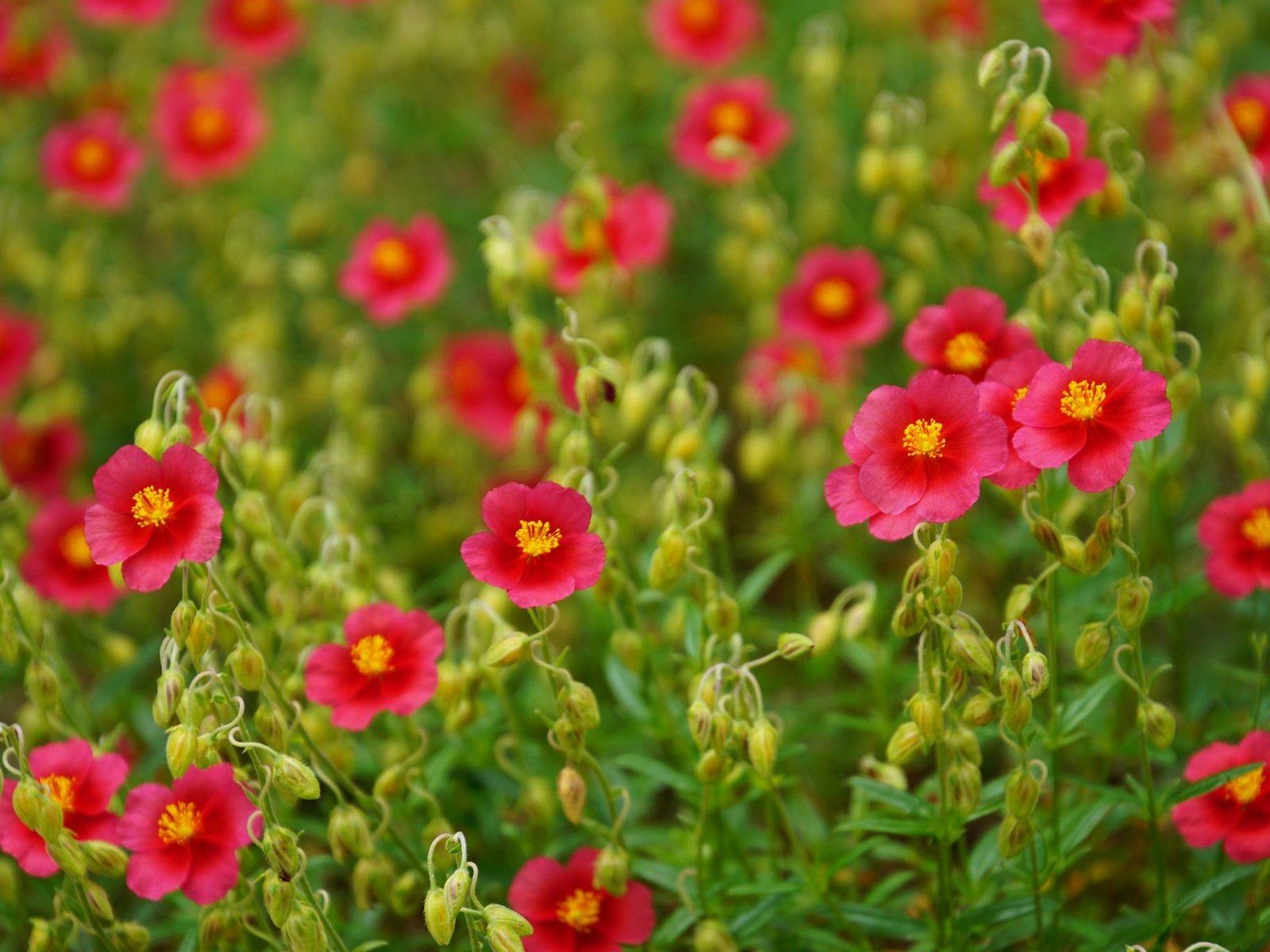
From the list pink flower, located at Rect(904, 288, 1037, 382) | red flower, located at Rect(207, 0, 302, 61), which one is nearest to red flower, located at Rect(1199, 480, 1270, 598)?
pink flower, located at Rect(904, 288, 1037, 382)

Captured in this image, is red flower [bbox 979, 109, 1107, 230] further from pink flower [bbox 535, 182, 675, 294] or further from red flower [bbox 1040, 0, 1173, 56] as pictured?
pink flower [bbox 535, 182, 675, 294]

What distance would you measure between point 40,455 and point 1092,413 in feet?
9.17

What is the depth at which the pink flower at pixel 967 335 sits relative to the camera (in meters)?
2.20

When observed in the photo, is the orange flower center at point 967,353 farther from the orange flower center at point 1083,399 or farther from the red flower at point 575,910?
the red flower at point 575,910

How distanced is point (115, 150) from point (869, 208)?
2.27 m

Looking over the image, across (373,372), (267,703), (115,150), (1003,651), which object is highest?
(1003,651)

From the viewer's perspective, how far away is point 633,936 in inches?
82.3

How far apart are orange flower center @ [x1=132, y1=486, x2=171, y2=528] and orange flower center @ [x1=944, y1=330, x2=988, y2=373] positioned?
127 centimetres

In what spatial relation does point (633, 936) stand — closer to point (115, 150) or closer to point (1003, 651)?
point (1003, 651)

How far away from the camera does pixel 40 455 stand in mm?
3516

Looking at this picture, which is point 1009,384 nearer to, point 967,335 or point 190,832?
point 967,335

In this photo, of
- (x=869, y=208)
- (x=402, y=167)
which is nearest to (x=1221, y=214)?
(x=869, y=208)

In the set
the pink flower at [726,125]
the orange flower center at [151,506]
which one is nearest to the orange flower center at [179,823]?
the orange flower center at [151,506]

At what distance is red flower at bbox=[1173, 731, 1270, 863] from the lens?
198 centimetres
